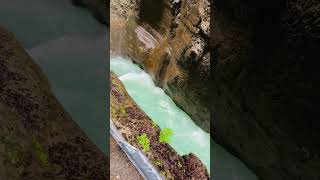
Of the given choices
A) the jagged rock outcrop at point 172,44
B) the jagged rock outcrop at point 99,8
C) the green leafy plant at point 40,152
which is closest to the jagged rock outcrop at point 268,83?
the jagged rock outcrop at point 172,44

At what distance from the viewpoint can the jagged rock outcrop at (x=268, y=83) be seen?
6883 mm

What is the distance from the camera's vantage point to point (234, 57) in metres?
8.28

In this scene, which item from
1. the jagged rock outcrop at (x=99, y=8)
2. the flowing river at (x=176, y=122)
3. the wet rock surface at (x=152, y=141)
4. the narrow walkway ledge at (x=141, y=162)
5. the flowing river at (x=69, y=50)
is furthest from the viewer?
the jagged rock outcrop at (x=99, y=8)

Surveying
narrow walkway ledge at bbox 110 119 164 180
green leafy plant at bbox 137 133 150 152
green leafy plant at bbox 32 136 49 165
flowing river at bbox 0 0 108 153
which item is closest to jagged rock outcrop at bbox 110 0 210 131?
flowing river at bbox 0 0 108 153

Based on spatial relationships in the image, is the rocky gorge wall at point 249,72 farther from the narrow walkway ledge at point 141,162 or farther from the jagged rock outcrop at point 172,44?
the narrow walkway ledge at point 141,162

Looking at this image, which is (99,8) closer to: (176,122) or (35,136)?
(176,122)

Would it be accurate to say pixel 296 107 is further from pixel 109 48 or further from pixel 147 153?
pixel 109 48

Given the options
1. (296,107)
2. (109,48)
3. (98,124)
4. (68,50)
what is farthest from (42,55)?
(296,107)

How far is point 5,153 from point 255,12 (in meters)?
4.44

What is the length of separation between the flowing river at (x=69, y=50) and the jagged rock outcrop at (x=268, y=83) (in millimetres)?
2475

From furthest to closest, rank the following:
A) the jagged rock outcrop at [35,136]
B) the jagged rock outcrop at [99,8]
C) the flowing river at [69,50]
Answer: the jagged rock outcrop at [99,8] < the flowing river at [69,50] < the jagged rock outcrop at [35,136]

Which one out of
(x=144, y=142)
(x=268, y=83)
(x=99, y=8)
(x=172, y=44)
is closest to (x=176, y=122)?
(x=172, y=44)

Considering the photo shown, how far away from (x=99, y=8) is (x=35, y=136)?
6.94 m

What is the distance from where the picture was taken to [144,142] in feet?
24.9
